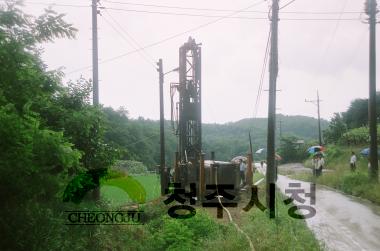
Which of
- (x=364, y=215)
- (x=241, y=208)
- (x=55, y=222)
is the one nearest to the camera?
(x=55, y=222)

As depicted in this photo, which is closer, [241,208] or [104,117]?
[104,117]

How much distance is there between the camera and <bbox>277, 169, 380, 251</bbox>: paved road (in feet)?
42.1

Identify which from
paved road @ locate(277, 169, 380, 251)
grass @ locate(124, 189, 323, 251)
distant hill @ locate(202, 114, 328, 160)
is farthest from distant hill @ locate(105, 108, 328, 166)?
grass @ locate(124, 189, 323, 251)

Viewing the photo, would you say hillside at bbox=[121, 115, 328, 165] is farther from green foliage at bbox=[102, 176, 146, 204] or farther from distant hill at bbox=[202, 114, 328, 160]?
green foliage at bbox=[102, 176, 146, 204]

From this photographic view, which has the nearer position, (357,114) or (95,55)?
(95,55)

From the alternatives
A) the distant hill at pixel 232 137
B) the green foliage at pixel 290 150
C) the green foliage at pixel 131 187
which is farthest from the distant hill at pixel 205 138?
the green foliage at pixel 131 187

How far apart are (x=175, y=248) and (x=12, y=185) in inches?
240

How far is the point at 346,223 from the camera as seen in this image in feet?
52.7

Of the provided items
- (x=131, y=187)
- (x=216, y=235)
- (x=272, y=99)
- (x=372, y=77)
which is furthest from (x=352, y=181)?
(x=216, y=235)

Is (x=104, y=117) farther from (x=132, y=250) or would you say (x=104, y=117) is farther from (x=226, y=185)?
(x=226, y=185)

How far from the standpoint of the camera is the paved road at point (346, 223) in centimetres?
1284

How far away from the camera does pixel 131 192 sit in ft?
81.7

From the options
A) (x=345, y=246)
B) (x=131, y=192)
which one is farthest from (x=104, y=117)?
(x=131, y=192)

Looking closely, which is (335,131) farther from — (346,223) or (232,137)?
(346,223)
